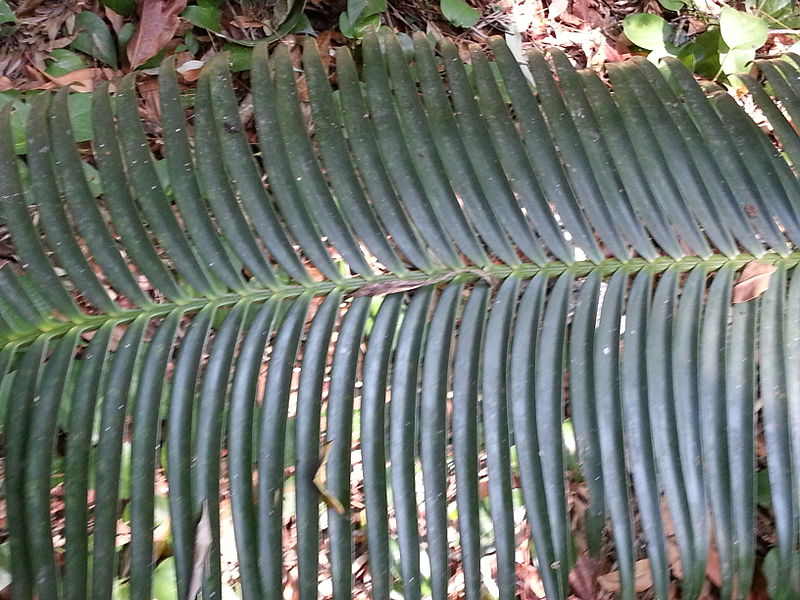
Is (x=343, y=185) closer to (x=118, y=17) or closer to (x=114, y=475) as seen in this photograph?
(x=114, y=475)

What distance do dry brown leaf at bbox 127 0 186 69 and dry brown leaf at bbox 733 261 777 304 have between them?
1.42 meters

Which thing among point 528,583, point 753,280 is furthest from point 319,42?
point 528,583

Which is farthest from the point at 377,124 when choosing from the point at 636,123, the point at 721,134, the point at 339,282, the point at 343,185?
the point at 721,134

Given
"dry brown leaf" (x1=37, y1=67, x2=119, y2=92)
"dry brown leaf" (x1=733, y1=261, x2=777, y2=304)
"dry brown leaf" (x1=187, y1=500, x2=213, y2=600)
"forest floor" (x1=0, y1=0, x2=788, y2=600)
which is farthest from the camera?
"dry brown leaf" (x1=37, y1=67, x2=119, y2=92)

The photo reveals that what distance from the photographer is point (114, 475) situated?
819 mm

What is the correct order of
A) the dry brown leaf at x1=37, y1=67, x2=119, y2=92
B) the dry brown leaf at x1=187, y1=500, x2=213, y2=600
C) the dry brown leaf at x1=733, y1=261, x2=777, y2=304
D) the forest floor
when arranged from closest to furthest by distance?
the dry brown leaf at x1=187, y1=500, x2=213, y2=600, the dry brown leaf at x1=733, y1=261, x2=777, y2=304, the forest floor, the dry brown leaf at x1=37, y1=67, x2=119, y2=92

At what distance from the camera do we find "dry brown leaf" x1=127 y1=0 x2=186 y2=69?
5.09 ft

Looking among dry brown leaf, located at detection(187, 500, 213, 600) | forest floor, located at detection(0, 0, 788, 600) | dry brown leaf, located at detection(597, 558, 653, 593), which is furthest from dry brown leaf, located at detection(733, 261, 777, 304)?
dry brown leaf, located at detection(187, 500, 213, 600)

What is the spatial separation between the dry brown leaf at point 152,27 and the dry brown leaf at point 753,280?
1.42 metres

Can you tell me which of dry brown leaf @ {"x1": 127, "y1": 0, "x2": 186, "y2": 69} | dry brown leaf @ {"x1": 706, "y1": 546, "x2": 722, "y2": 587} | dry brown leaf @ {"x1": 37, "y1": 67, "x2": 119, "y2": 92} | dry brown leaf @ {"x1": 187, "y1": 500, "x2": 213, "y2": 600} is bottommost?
dry brown leaf @ {"x1": 706, "y1": 546, "x2": 722, "y2": 587}

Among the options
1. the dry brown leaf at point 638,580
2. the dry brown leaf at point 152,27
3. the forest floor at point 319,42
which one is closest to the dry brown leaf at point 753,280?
the forest floor at point 319,42

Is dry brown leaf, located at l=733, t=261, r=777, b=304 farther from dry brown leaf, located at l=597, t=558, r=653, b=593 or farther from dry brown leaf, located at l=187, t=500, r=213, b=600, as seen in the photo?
dry brown leaf, located at l=187, t=500, r=213, b=600

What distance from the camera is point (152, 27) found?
61.2 inches

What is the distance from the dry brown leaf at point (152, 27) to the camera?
5.09ft
